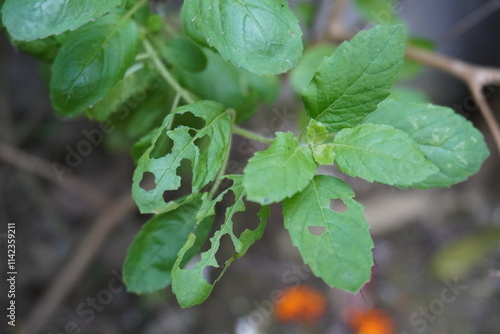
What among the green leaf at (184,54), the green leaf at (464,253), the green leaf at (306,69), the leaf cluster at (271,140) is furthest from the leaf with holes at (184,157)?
the green leaf at (464,253)

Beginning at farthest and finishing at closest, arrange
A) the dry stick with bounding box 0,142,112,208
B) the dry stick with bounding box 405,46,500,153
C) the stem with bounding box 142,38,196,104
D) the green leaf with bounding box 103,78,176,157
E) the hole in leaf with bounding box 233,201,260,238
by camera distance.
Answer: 1. the hole in leaf with bounding box 233,201,260,238
2. the dry stick with bounding box 0,142,112,208
3. the dry stick with bounding box 405,46,500,153
4. the green leaf with bounding box 103,78,176,157
5. the stem with bounding box 142,38,196,104

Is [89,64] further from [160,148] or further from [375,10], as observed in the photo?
[375,10]

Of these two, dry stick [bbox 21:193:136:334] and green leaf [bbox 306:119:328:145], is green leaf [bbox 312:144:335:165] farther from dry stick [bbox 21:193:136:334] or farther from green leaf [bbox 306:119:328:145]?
dry stick [bbox 21:193:136:334]

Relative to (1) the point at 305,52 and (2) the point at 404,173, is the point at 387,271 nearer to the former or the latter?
(1) the point at 305,52

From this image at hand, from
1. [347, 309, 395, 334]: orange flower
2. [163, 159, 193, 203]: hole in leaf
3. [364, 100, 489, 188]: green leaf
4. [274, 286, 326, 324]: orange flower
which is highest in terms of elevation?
[364, 100, 489, 188]: green leaf

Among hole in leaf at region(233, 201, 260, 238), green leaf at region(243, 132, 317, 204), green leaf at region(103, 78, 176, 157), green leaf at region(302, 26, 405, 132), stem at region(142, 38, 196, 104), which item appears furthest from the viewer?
hole in leaf at region(233, 201, 260, 238)

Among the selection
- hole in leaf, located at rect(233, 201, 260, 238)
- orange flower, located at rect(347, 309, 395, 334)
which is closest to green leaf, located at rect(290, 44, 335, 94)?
hole in leaf, located at rect(233, 201, 260, 238)

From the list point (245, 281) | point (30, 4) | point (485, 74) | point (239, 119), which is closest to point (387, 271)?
point (245, 281)

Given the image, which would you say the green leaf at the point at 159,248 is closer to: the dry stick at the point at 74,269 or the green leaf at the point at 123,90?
Result: the green leaf at the point at 123,90
